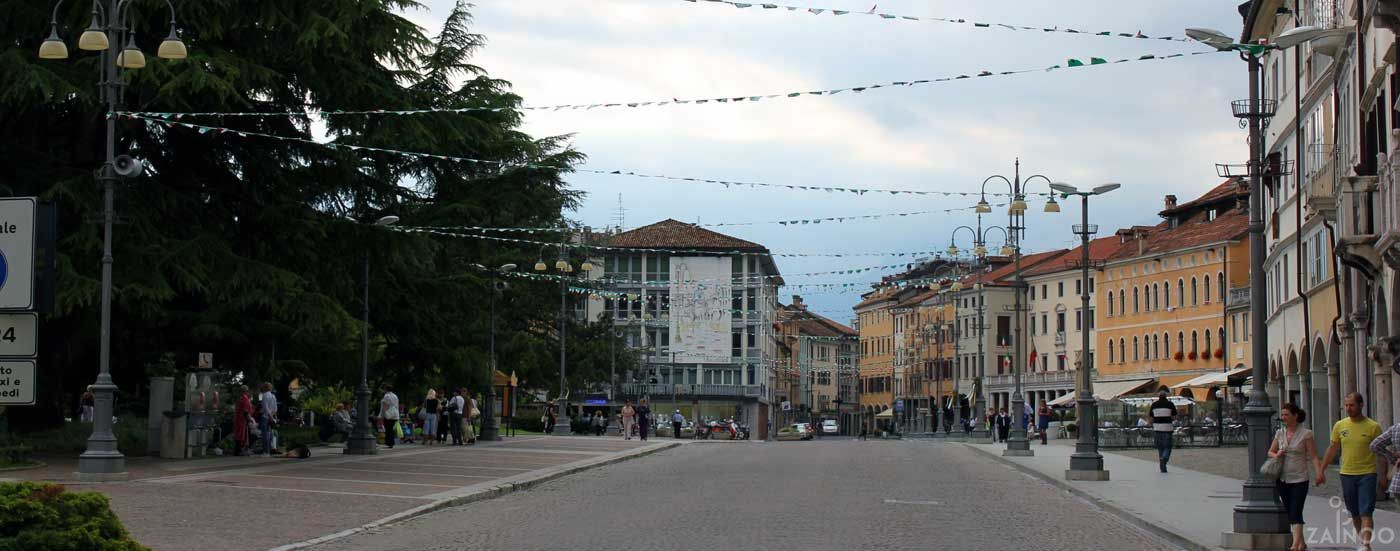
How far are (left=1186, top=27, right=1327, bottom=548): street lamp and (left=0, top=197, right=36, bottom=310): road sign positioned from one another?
12895 millimetres

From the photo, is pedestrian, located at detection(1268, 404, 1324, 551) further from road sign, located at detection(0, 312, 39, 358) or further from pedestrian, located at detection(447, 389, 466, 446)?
pedestrian, located at detection(447, 389, 466, 446)

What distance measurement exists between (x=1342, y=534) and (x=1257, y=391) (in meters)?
1.96

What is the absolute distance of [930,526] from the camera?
770 inches

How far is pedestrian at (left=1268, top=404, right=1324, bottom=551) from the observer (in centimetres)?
1642

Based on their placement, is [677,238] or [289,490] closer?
[289,490]

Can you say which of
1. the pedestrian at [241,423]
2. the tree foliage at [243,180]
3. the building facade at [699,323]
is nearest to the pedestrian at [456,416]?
the tree foliage at [243,180]

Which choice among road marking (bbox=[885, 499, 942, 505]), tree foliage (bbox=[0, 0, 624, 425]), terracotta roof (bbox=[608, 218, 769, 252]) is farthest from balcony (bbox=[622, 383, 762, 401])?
road marking (bbox=[885, 499, 942, 505])

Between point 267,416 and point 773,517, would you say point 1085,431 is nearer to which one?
point 773,517

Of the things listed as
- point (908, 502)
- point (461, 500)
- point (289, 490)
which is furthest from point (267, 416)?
point (908, 502)

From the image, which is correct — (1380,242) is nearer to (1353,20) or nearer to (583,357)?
(1353,20)

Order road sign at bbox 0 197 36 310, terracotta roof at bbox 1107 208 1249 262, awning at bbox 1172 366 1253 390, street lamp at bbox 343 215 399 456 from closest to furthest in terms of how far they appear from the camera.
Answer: road sign at bbox 0 197 36 310 < street lamp at bbox 343 215 399 456 < awning at bbox 1172 366 1253 390 < terracotta roof at bbox 1107 208 1249 262

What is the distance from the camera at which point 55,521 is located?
1185 centimetres

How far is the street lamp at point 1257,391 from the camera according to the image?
56.7 feet

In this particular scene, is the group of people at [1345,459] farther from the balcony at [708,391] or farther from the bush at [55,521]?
the balcony at [708,391]
